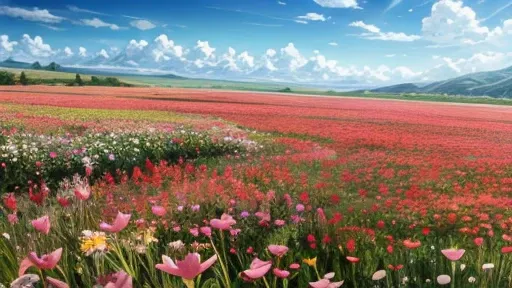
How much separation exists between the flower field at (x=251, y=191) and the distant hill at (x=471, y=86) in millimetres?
296

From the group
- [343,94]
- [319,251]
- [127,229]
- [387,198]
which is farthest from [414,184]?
[343,94]

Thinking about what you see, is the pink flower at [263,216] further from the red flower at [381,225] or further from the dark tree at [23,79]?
the dark tree at [23,79]

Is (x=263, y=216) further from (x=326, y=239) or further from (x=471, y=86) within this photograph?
(x=471, y=86)

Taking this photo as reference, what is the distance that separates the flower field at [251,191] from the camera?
119 inches

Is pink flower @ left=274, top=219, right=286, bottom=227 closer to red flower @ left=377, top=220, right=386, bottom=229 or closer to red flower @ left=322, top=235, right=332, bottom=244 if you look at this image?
red flower @ left=322, top=235, right=332, bottom=244

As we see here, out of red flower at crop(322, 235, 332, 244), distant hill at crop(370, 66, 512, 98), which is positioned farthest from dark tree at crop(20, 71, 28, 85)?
red flower at crop(322, 235, 332, 244)

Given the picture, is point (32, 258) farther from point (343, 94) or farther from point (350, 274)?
point (343, 94)

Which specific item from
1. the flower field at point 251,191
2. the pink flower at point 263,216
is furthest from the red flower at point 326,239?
the pink flower at point 263,216

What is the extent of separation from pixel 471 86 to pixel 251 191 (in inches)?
136

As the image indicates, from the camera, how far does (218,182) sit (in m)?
5.57

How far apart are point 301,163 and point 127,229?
237cm

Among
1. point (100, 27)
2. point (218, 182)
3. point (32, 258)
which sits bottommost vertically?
point (218, 182)

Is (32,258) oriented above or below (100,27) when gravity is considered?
below

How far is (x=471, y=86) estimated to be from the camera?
23.2 ft
